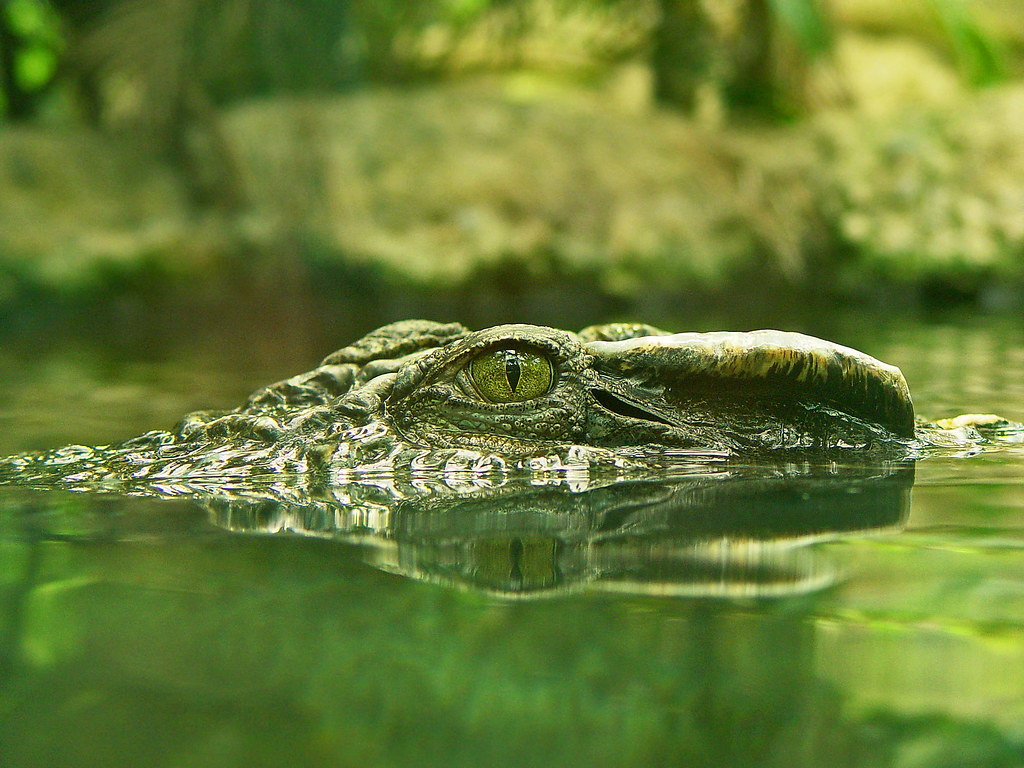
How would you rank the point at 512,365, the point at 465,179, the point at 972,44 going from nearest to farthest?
the point at 512,365 < the point at 465,179 < the point at 972,44

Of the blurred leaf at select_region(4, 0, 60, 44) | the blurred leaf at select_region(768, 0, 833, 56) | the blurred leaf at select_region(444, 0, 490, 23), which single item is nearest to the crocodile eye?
the blurred leaf at select_region(768, 0, 833, 56)

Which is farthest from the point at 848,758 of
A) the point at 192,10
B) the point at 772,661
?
the point at 192,10

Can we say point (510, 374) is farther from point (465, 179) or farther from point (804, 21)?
point (804, 21)

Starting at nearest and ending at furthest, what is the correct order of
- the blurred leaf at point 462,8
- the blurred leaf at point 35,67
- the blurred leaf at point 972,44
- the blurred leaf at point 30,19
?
the blurred leaf at point 972,44, the blurred leaf at point 30,19, the blurred leaf at point 35,67, the blurred leaf at point 462,8

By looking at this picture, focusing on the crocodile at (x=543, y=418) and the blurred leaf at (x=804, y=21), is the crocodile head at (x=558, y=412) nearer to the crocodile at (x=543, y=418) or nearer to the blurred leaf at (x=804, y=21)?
the crocodile at (x=543, y=418)

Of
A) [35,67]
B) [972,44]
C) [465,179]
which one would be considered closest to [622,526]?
[465,179]

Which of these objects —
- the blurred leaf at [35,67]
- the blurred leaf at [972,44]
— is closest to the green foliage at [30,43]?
the blurred leaf at [35,67]

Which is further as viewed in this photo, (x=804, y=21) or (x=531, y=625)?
(x=804, y=21)
